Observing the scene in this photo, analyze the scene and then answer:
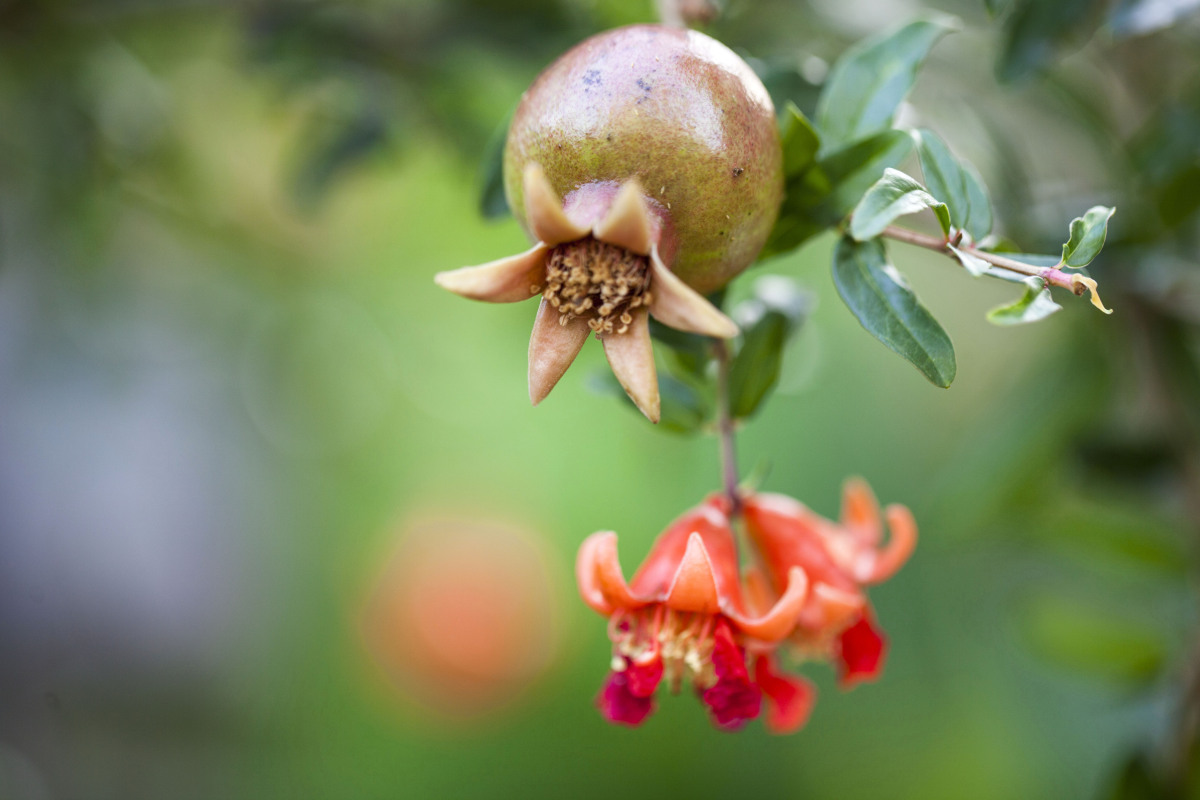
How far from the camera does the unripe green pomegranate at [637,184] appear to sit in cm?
49

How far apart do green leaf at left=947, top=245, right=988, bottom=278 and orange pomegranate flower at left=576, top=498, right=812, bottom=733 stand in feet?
0.71

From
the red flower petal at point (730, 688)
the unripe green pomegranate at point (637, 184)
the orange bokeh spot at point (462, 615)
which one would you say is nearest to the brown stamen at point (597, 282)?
the unripe green pomegranate at point (637, 184)

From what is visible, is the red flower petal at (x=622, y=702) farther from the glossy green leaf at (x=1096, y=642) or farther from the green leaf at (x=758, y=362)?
the glossy green leaf at (x=1096, y=642)

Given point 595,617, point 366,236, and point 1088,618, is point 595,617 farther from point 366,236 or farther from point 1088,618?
point 1088,618

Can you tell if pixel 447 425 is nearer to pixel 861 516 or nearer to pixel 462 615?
pixel 462 615

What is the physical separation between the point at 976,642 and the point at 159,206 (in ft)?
6.37

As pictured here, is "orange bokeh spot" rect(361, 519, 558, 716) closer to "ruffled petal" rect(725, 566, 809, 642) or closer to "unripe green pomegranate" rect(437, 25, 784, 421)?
"ruffled petal" rect(725, 566, 809, 642)

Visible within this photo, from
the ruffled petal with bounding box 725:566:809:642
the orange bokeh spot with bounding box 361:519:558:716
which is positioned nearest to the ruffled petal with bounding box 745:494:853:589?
the ruffled petal with bounding box 725:566:809:642

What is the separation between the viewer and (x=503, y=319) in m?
1.72

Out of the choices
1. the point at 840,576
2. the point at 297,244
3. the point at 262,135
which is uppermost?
the point at 262,135

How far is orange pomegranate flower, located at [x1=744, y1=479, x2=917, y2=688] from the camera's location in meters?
0.67

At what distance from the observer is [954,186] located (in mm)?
554

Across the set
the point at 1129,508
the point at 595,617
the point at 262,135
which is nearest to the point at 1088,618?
the point at 1129,508

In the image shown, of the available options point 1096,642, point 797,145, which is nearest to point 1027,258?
point 797,145
